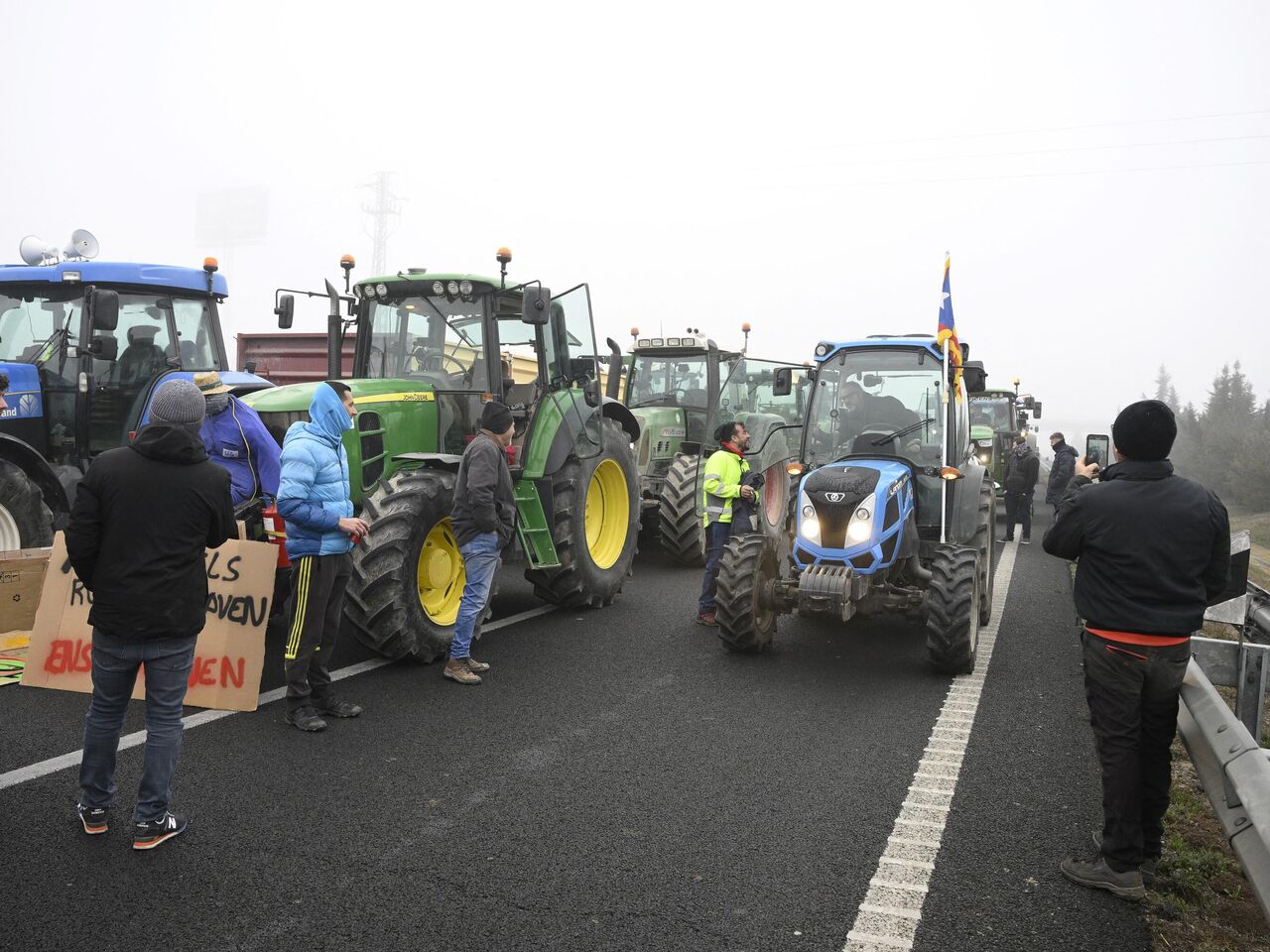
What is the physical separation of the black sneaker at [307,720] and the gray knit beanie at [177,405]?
1.97 meters

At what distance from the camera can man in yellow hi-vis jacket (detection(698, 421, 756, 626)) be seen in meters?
8.04

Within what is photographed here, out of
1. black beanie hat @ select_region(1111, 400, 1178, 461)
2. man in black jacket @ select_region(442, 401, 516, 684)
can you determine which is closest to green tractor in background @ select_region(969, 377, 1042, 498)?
man in black jacket @ select_region(442, 401, 516, 684)

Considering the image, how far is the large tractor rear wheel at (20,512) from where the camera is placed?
6.98 metres

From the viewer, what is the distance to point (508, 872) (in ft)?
12.2

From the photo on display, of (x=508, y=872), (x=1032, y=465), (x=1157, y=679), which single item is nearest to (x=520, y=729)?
(x=508, y=872)

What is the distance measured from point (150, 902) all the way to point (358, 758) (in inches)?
58.4

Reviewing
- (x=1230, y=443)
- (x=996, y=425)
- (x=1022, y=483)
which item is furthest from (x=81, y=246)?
(x=1230, y=443)

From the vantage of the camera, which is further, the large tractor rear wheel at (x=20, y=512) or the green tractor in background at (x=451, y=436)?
the large tractor rear wheel at (x=20, y=512)

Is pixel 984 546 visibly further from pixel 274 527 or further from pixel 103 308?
pixel 103 308

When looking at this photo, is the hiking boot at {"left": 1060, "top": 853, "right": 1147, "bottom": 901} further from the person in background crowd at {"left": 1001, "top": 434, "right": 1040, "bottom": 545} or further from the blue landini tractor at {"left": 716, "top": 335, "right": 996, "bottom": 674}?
the person in background crowd at {"left": 1001, "top": 434, "right": 1040, "bottom": 545}

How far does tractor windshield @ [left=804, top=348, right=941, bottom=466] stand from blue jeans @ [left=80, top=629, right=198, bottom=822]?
17.0 feet

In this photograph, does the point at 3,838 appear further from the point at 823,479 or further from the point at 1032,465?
the point at 1032,465

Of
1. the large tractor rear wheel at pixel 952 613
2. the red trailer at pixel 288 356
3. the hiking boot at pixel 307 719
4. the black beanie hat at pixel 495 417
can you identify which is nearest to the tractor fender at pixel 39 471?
the hiking boot at pixel 307 719

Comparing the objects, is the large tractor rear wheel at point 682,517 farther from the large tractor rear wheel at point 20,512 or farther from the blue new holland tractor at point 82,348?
the large tractor rear wheel at point 20,512
